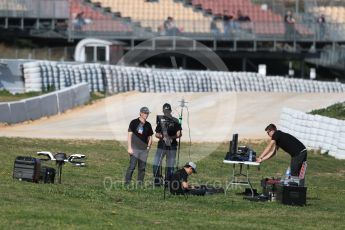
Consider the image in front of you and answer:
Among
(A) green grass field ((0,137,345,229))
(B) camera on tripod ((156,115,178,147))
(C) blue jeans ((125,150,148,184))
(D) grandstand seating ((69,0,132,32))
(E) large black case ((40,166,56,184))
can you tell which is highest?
(D) grandstand seating ((69,0,132,32))

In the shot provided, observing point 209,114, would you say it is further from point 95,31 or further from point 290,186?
point 290,186

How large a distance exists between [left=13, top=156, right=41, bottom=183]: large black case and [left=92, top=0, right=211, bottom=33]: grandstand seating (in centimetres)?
3473

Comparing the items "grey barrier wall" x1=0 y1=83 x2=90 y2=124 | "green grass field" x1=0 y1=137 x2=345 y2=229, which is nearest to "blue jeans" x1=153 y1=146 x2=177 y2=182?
"green grass field" x1=0 y1=137 x2=345 y2=229

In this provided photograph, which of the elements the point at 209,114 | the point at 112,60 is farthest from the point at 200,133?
the point at 112,60

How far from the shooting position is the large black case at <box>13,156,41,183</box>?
1911 cm

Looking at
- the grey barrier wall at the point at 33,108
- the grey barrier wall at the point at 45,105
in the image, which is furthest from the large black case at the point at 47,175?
the grey barrier wall at the point at 33,108

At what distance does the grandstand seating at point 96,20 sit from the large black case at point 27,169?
3216 centimetres

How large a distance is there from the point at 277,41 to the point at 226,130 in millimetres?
21209

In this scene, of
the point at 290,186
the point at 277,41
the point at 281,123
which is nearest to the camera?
the point at 290,186

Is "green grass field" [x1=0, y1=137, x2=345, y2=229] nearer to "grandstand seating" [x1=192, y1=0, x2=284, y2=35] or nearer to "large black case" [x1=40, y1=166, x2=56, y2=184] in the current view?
"large black case" [x1=40, y1=166, x2=56, y2=184]

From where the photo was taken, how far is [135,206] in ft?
56.3

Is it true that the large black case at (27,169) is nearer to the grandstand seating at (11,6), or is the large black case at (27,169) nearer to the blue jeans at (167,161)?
the blue jeans at (167,161)

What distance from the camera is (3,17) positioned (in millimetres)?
48906

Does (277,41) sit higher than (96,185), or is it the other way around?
(277,41)
